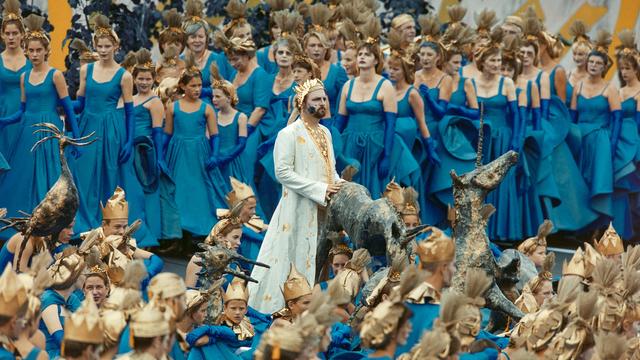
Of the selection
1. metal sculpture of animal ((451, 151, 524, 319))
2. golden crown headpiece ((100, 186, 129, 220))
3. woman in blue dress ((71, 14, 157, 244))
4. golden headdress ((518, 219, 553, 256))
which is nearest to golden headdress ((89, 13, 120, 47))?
woman in blue dress ((71, 14, 157, 244))

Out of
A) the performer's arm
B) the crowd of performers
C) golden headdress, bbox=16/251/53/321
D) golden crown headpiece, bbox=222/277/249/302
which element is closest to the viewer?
golden headdress, bbox=16/251/53/321

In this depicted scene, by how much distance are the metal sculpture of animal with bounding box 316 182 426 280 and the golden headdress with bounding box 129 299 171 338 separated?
13.8ft

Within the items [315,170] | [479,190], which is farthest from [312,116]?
[479,190]

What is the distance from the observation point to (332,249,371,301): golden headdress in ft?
44.2

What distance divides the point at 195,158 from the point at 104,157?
0.77m

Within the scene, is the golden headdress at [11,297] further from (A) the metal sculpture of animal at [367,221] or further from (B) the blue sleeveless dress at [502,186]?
(B) the blue sleeveless dress at [502,186]

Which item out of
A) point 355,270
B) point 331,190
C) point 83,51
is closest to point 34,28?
point 83,51

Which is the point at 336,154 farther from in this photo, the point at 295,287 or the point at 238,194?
the point at 295,287

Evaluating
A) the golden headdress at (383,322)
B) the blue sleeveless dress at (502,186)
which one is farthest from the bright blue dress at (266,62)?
the golden headdress at (383,322)

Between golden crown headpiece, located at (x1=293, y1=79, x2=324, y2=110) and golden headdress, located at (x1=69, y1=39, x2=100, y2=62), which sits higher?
golden crown headpiece, located at (x1=293, y1=79, x2=324, y2=110)

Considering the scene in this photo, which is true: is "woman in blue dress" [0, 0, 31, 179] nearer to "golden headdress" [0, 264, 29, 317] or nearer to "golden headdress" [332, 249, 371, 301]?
"golden headdress" [332, 249, 371, 301]

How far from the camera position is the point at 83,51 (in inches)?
727

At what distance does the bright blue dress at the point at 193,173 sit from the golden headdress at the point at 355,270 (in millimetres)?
3839

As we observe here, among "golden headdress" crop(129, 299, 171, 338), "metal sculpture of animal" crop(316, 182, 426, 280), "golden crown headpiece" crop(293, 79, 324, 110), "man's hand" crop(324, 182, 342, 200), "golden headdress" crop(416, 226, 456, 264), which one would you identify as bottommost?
"metal sculpture of animal" crop(316, 182, 426, 280)
